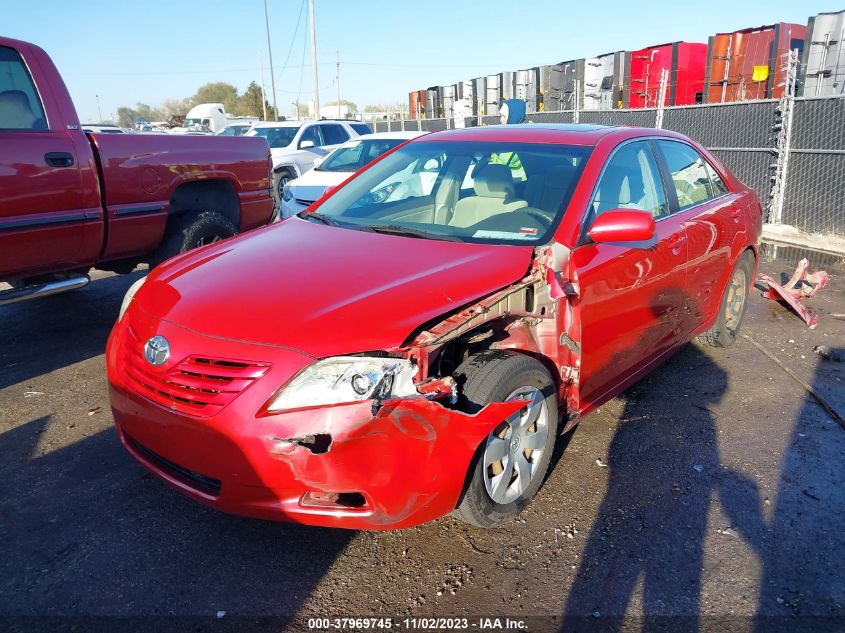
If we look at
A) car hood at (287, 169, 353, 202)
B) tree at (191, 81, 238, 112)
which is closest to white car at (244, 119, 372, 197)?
car hood at (287, 169, 353, 202)

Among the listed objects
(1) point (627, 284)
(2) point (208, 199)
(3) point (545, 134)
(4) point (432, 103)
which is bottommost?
(1) point (627, 284)

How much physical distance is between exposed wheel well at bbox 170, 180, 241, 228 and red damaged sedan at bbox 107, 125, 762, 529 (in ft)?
7.43

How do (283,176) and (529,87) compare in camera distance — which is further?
(529,87)

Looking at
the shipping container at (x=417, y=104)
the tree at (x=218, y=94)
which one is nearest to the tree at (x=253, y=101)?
the tree at (x=218, y=94)

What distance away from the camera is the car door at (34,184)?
431 centimetres

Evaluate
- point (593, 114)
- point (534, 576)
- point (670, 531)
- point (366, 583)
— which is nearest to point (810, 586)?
point (670, 531)

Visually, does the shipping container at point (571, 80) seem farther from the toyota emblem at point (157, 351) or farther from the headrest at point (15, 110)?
the toyota emblem at point (157, 351)

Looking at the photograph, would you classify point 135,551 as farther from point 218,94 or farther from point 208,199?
point 218,94

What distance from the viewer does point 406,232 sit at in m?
3.43

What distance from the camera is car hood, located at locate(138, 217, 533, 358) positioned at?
8.15 feet

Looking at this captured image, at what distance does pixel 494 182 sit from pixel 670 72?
16870mm

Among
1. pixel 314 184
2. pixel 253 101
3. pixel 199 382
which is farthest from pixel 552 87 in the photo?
pixel 253 101

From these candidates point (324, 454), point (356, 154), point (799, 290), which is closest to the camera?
point (324, 454)

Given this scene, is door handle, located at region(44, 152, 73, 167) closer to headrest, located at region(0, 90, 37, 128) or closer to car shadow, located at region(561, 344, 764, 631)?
headrest, located at region(0, 90, 37, 128)
